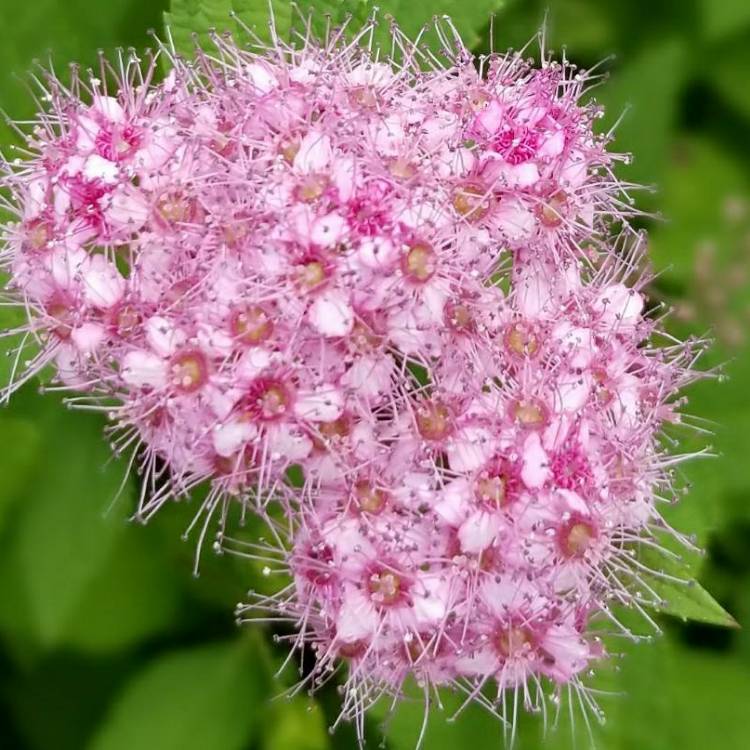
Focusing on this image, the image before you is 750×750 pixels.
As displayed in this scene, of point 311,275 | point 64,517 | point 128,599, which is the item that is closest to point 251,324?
point 311,275

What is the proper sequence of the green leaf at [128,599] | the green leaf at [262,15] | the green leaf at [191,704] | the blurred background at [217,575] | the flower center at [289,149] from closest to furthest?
the flower center at [289,149] < the green leaf at [262,15] < the blurred background at [217,575] < the green leaf at [191,704] < the green leaf at [128,599]

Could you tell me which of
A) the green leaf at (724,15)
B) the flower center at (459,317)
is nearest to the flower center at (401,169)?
the flower center at (459,317)

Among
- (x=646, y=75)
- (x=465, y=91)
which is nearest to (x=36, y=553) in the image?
(x=465, y=91)

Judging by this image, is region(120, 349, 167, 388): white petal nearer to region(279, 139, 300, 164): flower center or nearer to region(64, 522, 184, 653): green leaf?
region(279, 139, 300, 164): flower center

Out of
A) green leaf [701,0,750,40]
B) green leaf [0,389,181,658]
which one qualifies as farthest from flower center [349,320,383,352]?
green leaf [701,0,750,40]

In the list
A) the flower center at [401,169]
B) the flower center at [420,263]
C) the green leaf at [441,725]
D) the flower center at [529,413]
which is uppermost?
the flower center at [401,169]

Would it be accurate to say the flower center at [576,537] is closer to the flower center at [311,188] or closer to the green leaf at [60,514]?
the flower center at [311,188]

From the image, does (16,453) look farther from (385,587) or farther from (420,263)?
(420,263)
